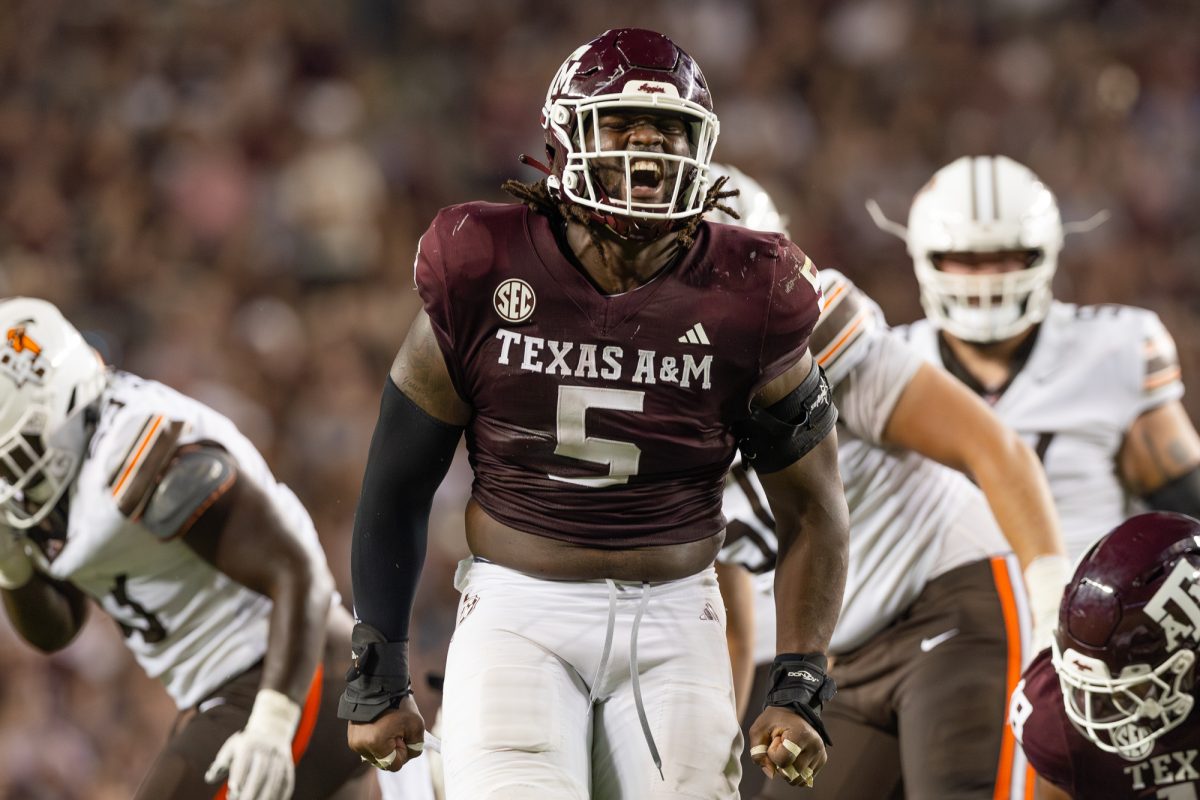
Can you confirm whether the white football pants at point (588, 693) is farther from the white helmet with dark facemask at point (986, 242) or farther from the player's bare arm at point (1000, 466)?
the white helmet with dark facemask at point (986, 242)

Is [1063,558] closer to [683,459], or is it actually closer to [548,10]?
[683,459]

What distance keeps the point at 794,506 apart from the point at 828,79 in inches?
255

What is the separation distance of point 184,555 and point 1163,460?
2374mm

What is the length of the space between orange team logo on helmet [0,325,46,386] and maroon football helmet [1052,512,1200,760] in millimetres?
2209

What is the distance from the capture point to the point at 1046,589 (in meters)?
3.32

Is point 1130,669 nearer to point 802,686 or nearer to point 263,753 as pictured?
point 802,686

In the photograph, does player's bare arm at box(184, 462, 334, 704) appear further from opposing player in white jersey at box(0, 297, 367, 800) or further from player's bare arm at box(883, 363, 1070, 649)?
player's bare arm at box(883, 363, 1070, 649)

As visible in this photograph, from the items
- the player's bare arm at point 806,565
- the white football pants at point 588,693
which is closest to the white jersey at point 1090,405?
the player's bare arm at point 806,565

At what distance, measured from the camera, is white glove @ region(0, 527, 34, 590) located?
386cm

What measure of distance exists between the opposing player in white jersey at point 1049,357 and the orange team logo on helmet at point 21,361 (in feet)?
7.25

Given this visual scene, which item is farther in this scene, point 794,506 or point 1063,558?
point 1063,558

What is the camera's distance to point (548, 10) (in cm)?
920

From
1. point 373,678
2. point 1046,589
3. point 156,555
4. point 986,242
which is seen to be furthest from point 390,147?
point 373,678

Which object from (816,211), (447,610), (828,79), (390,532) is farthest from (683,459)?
(828,79)
